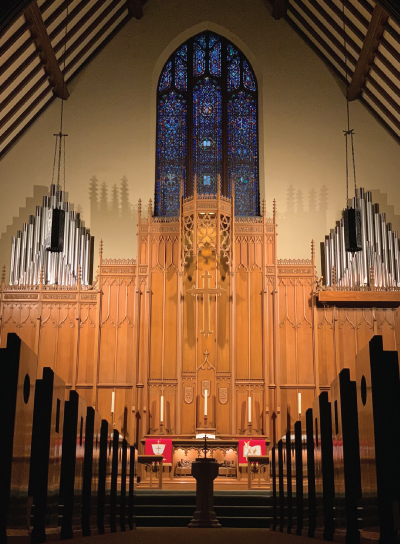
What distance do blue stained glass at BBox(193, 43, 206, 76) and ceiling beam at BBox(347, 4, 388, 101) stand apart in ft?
10.8

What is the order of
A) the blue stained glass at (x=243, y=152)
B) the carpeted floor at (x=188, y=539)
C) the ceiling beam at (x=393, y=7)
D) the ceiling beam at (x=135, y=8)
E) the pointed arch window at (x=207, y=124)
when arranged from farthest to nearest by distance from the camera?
the ceiling beam at (x=135, y=8) → the pointed arch window at (x=207, y=124) → the blue stained glass at (x=243, y=152) → the ceiling beam at (x=393, y=7) → the carpeted floor at (x=188, y=539)

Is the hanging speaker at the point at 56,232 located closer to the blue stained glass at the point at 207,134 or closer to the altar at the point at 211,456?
the blue stained glass at the point at 207,134

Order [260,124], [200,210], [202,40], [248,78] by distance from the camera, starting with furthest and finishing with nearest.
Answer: [202,40] < [248,78] < [260,124] < [200,210]

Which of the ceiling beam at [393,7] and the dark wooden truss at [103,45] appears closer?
the ceiling beam at [393,7]

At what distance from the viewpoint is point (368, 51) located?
41.1 feet

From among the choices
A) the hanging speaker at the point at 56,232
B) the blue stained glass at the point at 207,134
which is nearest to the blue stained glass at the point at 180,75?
the blue stained glass at the point at 207,134

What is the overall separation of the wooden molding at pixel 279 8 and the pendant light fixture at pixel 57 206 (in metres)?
4.46

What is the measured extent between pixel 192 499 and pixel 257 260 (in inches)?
197

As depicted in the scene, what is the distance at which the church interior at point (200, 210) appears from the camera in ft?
38.4

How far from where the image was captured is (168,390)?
11.7 metres

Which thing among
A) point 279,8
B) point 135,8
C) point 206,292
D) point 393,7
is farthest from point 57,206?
point 393,7

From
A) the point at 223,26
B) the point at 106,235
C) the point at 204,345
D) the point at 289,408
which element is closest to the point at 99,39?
the point at 223,26

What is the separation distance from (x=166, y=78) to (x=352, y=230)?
19.1ft

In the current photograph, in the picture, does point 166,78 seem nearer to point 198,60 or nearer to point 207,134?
point 198,60
